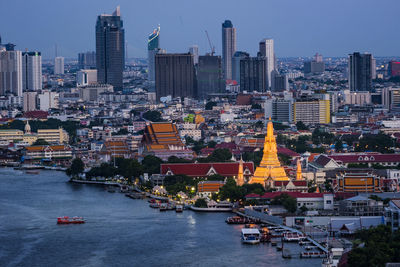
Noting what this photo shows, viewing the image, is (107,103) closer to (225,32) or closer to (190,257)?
(225,32)

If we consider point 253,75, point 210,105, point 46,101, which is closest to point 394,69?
point 253,75

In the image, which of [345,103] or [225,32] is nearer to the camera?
[345,103]

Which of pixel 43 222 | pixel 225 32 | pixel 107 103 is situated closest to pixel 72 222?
pixel 43 222

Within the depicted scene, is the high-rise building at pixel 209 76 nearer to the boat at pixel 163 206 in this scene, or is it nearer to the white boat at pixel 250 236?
the boat at pixel 163 206

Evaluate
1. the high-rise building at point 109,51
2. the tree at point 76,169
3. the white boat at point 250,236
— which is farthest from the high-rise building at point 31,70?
the white boat at point 250,236

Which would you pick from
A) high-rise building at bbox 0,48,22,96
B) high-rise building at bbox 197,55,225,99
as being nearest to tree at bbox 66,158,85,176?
high-rise building at bbox 197,55,225,99

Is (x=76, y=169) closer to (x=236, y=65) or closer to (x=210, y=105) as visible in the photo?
(x=210, y=105)
